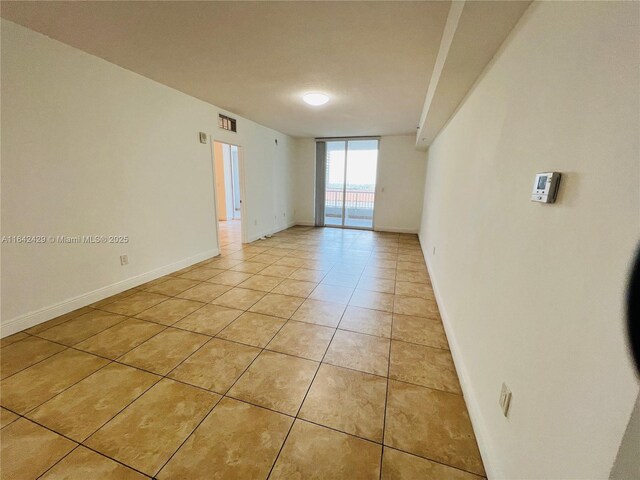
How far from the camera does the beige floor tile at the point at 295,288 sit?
293 cm

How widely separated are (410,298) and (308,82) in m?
2.64

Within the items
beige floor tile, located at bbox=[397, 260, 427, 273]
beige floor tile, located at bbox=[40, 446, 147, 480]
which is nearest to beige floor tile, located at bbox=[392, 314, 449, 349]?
beige floor tile, located at bbox=[397, 260, 427, 273]

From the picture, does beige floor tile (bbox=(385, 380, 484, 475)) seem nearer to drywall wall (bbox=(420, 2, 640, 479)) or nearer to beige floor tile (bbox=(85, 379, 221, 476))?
drywall wall (bbox=(420, 2, 640, 479))

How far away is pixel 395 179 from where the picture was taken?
253 inches

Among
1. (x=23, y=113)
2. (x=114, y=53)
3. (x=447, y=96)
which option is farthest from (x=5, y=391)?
(x=447, y=96)

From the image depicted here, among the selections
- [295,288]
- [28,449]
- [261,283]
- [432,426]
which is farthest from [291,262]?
[28,449]

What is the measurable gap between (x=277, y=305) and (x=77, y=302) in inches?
74.0

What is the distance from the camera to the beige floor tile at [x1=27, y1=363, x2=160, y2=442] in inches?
52.4

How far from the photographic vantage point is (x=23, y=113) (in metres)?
1.97

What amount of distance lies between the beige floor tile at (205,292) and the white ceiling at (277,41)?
2320 millimetres

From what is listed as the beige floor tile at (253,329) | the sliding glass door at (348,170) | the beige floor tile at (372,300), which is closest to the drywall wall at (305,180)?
the sliding glass door at (348,170)

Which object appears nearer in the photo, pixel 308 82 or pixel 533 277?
pixel 533 277

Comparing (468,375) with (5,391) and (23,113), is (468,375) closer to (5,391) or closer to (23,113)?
(5,391)

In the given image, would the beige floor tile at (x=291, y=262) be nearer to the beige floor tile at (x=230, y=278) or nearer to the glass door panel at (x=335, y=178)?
the beige floor tile at (x=230, y=278)
